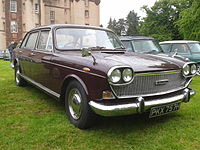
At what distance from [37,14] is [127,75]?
35.0 m

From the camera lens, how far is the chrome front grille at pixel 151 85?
293 centimetres

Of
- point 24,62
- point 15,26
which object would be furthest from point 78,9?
point 24,62

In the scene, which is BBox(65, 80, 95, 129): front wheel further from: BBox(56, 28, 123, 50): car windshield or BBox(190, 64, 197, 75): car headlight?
BBox(190, 64, 197, 75): car headlight

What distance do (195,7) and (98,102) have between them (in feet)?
68.0

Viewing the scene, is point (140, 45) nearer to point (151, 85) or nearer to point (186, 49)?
point (186, 49)

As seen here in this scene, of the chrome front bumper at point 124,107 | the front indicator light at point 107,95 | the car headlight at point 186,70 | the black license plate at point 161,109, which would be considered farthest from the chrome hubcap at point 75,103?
the car headlight at point 186,70

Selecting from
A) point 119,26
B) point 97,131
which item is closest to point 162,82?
point 97,131

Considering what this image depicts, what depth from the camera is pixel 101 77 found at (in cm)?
285

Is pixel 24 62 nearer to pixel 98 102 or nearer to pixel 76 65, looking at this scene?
pixel 76 65

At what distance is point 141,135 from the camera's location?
3.20 m

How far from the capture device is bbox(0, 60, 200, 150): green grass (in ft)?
9.55

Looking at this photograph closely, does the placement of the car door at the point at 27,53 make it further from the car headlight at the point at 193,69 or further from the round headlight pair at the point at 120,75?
the car headlight at the point at 193,69

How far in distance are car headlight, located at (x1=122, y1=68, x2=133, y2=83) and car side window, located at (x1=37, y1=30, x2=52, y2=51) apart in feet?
6.21

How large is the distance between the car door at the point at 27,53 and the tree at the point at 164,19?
31062mm
